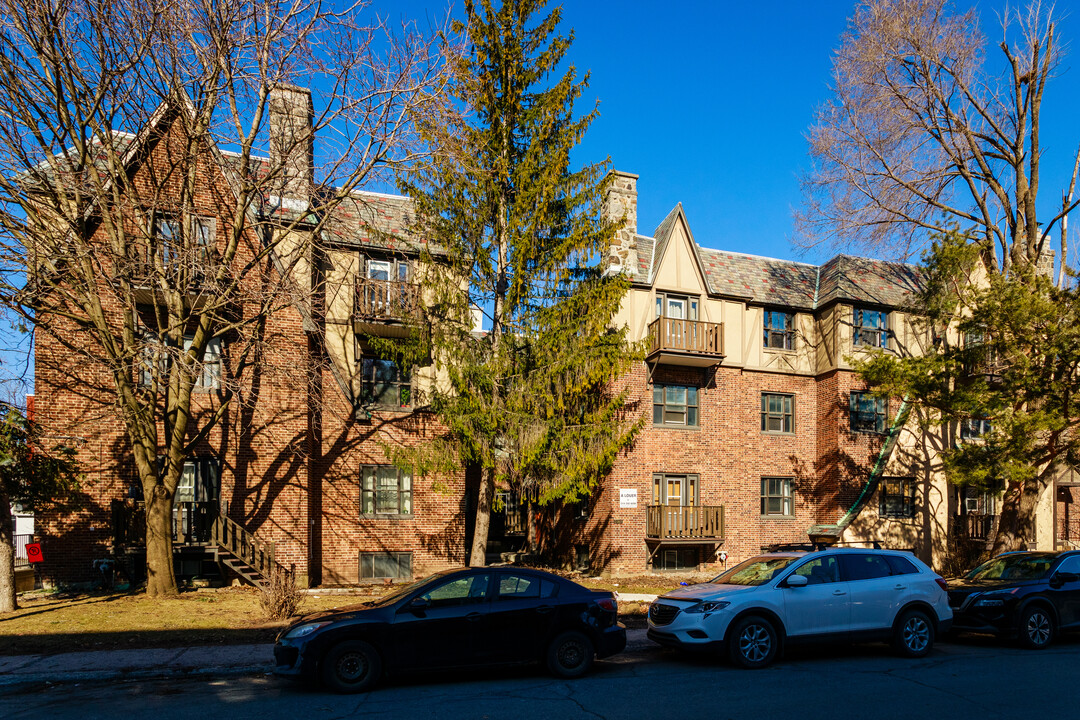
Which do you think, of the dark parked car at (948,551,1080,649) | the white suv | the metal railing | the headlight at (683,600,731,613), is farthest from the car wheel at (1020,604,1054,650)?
the metal railing

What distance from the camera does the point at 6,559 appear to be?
12703 millimetres

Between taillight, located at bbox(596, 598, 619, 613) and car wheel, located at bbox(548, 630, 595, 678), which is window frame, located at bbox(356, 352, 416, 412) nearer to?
taillight, located at bbox(596, 598, 619, 613)

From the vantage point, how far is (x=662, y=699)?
7.92 metres

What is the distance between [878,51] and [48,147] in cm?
2155

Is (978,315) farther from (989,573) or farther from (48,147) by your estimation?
(48,147)

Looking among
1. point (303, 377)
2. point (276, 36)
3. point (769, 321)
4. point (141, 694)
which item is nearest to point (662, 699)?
point (141, 694)

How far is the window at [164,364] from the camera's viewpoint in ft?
41.7

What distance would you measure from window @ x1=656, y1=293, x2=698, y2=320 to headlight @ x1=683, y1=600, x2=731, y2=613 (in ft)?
42.1

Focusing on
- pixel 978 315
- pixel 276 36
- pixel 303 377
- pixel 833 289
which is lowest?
pixel 303 377

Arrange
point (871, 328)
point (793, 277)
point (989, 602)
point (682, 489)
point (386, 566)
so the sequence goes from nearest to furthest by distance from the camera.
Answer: point (989, 602) → point (386, 566) → point (682, 489) → point (871, 328) → point (793, 277)

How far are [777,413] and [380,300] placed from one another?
13074mm

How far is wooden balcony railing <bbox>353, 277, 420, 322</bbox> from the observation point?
17531 millimetres

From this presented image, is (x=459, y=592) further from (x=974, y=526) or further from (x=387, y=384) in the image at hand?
(x=974, y=526)

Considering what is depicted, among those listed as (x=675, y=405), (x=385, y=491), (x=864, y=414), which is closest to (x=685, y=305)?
(x=675, y=405)
